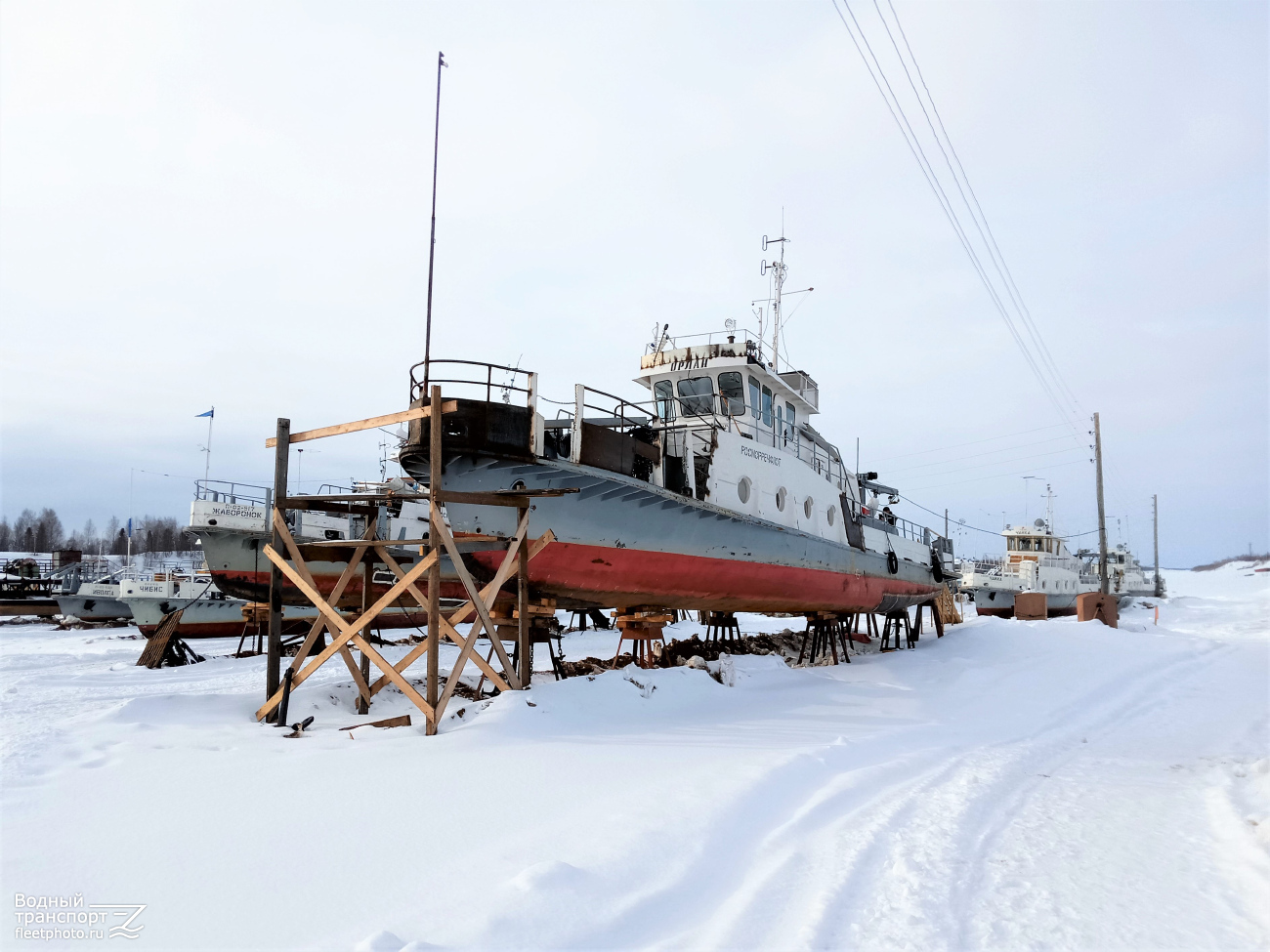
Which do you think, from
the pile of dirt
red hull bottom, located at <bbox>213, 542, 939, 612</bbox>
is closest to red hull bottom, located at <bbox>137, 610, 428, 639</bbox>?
red hull bottom, located at <bbox>213, 542, 939, 612</bbox>

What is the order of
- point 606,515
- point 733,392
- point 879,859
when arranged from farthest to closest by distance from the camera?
point 733,392 → point 606,515 → point 879,859

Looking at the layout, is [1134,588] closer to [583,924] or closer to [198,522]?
[198,522]

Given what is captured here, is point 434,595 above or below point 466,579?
below

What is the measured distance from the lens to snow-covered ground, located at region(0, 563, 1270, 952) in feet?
11.5

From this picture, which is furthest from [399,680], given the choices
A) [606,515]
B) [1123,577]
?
[1123,577]

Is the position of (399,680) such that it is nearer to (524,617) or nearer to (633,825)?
(524,617)

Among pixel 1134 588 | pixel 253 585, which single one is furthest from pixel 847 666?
pixel 1134 588

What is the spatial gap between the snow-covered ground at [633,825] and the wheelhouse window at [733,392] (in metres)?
7.55

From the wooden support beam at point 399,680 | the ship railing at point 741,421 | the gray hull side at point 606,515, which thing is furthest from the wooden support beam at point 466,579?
the ship railing at point 741,421

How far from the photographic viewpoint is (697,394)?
15781 mm

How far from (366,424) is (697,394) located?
8.81 metres

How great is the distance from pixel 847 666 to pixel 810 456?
16.2 feet

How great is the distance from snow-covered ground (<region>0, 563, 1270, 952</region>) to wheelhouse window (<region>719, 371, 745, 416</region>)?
7.55 metres

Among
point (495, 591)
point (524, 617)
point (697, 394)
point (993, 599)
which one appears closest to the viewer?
point (495, 591)
